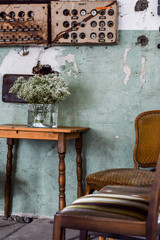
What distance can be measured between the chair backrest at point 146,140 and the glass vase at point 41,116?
0.72 m

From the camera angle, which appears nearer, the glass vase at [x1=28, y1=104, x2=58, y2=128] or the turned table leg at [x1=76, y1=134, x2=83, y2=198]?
the glass vase at [x1=28, y1=104, x2=58, y2=128]

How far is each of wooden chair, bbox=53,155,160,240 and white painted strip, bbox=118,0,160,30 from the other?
1.99 m

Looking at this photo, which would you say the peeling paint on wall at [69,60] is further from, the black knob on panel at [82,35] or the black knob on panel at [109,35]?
the black knob on panel at [109,35]

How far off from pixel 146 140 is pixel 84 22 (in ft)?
3.98

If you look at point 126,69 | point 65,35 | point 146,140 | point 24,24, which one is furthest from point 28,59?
point 146,140

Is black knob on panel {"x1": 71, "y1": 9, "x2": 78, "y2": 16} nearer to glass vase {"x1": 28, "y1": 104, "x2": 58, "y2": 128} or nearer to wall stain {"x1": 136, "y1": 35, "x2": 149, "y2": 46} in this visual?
wall stain {"x1": 136, "y1": 35, "x2": 149, "y2": 46}

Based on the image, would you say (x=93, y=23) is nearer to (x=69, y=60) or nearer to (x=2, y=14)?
(x=69, y=60)

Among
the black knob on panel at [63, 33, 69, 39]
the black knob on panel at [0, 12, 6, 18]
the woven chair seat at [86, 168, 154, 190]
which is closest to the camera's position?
the woven chair seat at [86, 168, 154, 190]

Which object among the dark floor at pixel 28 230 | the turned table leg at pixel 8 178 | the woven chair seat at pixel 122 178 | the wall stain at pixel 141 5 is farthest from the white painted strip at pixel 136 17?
the dark floor at pixel 28 230

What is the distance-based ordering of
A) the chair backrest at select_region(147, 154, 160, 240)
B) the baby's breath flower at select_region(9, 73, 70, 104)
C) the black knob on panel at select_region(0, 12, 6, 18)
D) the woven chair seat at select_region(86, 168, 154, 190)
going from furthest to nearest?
1. the black knob on panel at select_region(0, 12, 6, 18)
2. the baby's breath flower at select_region(9, 73, 70, 104)
3. the woven chair seat at select_region(86, 168, 154, 190)
4. the chair backrest at select_region(147, 154, 160, 240)

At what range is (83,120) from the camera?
3051 mm

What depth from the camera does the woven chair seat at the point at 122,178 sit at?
7.03ft

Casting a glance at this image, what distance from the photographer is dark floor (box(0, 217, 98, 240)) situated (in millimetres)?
2580

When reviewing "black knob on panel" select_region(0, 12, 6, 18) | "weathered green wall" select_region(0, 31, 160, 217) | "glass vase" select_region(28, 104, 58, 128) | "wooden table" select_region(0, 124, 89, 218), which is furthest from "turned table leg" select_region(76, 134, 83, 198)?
"black knob on panel" select_region(0, 12, 6, 18)
